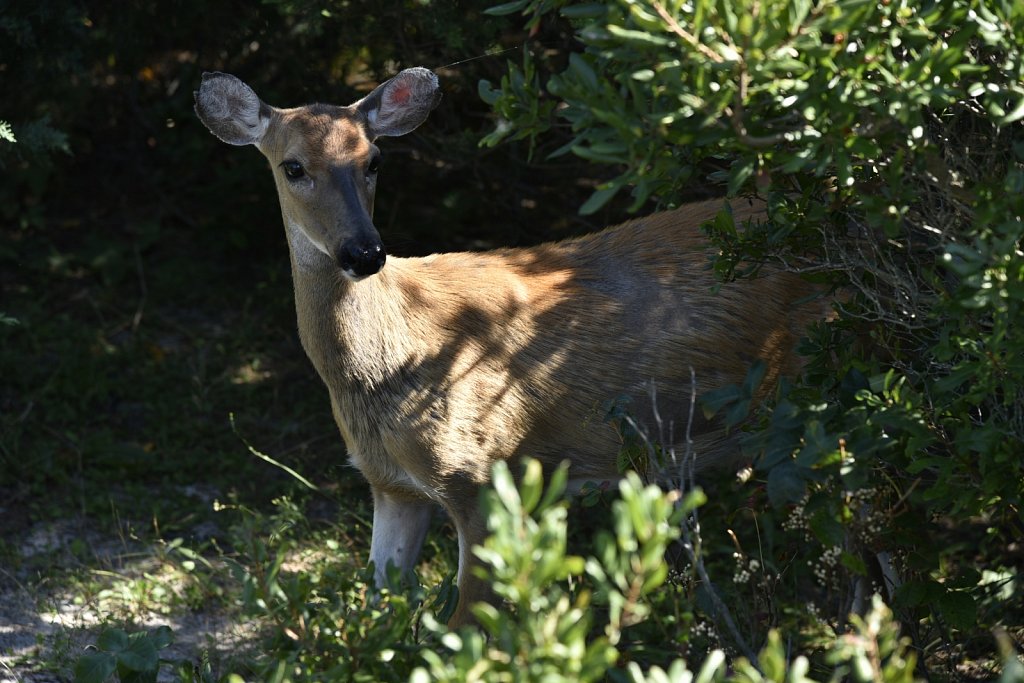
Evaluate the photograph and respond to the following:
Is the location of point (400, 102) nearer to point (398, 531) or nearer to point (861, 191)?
point (398, 531)

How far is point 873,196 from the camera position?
11.3ft

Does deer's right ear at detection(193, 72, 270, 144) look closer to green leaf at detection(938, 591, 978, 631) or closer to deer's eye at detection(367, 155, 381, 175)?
deer's eye at detection(367, 155, 381, 175)

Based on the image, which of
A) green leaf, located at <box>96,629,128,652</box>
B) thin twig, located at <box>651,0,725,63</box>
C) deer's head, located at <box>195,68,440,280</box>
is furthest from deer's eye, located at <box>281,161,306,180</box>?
thin twig, located at <box>651,0,725,63</box>

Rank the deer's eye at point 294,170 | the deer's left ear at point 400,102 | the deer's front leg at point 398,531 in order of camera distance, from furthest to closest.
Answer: the deer's front leg at point 398,531
the deer's left ear at point 400,102
the deer's eye at point 294,170

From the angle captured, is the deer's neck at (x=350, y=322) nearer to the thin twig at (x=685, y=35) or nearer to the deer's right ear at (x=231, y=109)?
the deer's right ear at (x=231, y=109)

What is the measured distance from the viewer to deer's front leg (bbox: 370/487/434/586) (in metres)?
5.30

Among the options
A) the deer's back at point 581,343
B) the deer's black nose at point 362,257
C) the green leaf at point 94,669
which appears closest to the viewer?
the green leaf at point 94,669

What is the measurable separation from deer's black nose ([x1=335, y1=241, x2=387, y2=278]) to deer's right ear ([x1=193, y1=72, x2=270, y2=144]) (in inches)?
35.9

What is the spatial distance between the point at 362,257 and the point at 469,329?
696mm

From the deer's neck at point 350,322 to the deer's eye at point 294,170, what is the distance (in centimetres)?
22

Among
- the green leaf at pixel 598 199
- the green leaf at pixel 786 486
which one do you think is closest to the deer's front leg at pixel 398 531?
the green leaf at pixel 786 486

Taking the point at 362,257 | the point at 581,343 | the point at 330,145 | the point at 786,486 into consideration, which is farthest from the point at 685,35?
the point at 581,343

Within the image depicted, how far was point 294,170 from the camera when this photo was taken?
4.83m

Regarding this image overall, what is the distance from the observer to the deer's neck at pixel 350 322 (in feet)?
15.9
